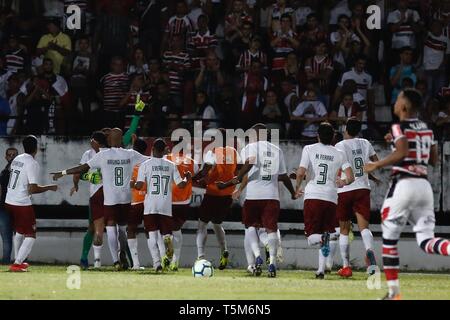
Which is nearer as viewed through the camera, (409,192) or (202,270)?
(409,192)

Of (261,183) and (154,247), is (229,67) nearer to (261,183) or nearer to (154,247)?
(154,247)

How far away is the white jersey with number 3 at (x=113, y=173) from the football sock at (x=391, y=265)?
8237 mm

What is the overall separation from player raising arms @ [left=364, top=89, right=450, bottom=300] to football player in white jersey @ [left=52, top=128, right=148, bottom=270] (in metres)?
8.13

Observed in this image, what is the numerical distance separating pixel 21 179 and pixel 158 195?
2.39 metres

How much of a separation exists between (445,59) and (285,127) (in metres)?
3.92

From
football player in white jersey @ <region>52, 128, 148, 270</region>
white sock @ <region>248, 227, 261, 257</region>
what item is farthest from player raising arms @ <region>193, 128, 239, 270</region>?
white sock @ <region>248, 227, 261, 257</region>

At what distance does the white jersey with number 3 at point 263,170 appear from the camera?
21.0m

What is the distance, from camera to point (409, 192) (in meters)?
15.1

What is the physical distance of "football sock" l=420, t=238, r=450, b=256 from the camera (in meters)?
15.0

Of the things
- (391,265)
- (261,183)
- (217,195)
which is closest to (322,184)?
(261,183)

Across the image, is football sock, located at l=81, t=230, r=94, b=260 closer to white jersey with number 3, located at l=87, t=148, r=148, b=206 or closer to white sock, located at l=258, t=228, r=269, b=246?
white jersey with number 3, located at l=87, t=148, r=148, b=206

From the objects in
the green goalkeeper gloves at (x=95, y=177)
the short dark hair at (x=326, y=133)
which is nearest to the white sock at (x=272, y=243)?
the short dark hair at (x=326, y=133)
